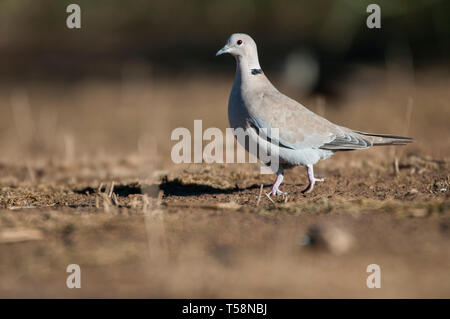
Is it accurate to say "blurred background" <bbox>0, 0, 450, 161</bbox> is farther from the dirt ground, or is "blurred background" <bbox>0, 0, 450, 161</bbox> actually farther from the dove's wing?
the dove's wing

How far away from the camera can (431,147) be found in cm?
697

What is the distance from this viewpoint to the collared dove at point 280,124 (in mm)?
4934

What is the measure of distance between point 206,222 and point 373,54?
1169 centimetres

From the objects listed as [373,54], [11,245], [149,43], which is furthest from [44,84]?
[11,245]

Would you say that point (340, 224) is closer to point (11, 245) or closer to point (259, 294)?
point (259, 294)

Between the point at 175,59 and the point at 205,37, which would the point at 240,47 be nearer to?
the point at 175,59

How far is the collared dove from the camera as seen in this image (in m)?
4.93

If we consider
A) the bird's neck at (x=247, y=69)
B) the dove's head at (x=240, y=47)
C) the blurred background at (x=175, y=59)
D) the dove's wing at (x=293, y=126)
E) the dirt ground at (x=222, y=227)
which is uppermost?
the blurred background at (x=175, y=59)

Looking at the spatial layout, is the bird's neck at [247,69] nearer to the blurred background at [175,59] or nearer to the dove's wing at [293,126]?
the dove's wing at [293,126]

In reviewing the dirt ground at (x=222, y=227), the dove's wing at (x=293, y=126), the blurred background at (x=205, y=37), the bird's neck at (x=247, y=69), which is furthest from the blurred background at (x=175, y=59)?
the bird's neck at (x=247, y=69)

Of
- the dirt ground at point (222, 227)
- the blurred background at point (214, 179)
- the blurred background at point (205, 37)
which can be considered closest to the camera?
the dirt ground at point (222, 227)

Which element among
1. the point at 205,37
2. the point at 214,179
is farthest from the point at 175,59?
the point at 214,179

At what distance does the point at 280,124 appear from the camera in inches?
194

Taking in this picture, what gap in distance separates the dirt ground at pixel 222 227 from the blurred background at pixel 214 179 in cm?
1
